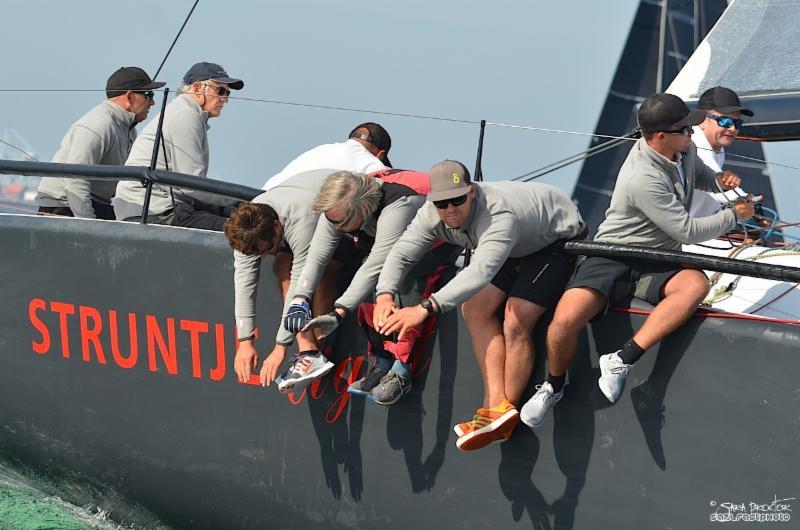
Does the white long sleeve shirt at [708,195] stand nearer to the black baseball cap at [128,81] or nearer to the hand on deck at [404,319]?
Answer: the hand on deck at [404,319]

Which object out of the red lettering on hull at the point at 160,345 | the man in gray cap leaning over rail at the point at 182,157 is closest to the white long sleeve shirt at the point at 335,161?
the man in gray cap leaning over rail at the point at 182,157

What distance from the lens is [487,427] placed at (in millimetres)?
4105

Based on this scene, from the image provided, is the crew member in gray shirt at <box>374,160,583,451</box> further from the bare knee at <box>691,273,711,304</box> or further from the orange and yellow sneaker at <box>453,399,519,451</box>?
the bare knee at <box>691,273,711,304</box>

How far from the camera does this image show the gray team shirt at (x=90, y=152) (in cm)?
556

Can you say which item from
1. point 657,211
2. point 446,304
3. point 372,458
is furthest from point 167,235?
point 657,211

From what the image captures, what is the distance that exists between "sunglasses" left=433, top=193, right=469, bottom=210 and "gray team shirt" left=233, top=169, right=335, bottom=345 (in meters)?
0.73

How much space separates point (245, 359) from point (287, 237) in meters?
0.48

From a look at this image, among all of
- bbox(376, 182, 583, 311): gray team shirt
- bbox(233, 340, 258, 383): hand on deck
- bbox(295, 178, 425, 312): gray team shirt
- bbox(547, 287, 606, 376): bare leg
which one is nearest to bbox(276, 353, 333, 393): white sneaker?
bbox(233, 340, 258, 383): hand on deck

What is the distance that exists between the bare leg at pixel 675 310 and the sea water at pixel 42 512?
247 cm

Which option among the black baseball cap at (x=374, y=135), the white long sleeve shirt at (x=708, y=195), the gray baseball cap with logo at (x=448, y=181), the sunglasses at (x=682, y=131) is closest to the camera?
the gray baseball cap with logo at (x=448, y=181)

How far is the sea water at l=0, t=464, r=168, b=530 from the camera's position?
531 centimetres

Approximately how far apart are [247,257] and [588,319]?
51.7 inches

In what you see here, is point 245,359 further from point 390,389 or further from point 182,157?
point 182,157

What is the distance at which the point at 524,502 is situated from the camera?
4324mm
